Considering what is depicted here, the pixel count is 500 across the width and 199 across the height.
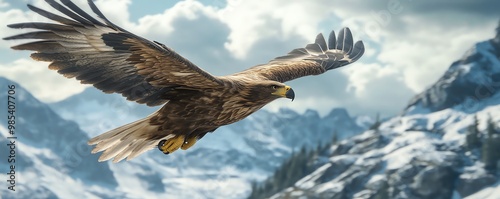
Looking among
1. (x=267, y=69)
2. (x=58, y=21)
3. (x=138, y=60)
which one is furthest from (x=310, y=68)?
(x=58, y=21)

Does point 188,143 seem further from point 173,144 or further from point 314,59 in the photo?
point 314,59

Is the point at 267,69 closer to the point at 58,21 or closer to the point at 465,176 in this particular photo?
the point at 58,21

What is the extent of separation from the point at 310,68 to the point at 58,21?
25.2ft

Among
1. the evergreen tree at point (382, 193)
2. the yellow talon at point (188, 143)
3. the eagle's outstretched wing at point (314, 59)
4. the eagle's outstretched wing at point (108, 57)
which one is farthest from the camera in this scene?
the evergreen tree at point (382, 193)

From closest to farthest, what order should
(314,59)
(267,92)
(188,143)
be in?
(267,92), (188,143), (314,59)

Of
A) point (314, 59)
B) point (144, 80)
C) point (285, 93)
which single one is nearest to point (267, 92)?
point (285, 93)

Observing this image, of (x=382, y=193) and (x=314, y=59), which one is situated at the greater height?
(x=382, y=193)

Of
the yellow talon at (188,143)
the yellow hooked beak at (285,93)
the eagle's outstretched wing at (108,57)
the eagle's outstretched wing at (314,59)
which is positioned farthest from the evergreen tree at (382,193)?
the eagle's outstretched wing at (108,57)

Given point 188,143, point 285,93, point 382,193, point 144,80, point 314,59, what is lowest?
point 188,143

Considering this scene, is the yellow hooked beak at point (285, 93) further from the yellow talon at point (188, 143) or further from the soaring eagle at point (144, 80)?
the yellow talon at point (188, 143)

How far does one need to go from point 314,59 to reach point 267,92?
258 inches

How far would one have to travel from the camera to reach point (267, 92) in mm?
14555

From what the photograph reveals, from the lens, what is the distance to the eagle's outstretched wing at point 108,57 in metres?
12.5

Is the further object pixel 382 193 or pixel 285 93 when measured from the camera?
pixel 382 193
